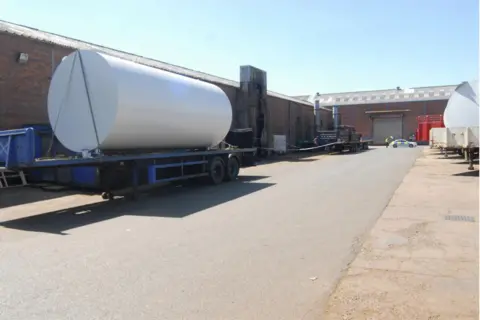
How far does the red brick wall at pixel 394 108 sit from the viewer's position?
6047 centimetres

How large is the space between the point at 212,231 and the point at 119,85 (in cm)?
462

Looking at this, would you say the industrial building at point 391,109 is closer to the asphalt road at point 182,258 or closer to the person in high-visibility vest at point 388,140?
the person in high-visibility vest at point 388,140

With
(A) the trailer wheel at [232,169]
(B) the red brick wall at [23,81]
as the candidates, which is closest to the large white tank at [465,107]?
(A) the trailer wheel at [232,169]

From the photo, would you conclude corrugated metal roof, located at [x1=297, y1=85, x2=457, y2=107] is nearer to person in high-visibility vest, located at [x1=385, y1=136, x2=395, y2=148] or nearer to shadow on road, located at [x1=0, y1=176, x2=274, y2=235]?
person in high-visibility vest, located at [x1=385, y1=136, x2=395, y2=148]

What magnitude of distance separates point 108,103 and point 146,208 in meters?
2.59

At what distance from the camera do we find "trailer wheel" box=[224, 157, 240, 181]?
51.9 feet

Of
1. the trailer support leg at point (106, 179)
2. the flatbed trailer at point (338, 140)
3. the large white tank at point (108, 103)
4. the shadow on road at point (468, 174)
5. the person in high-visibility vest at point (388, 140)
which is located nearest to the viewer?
the large white tank at point (108, 103)

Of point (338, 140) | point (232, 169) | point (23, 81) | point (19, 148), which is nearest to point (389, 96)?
point (338, 140)

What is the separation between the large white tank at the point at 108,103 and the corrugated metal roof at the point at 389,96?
5703 cm

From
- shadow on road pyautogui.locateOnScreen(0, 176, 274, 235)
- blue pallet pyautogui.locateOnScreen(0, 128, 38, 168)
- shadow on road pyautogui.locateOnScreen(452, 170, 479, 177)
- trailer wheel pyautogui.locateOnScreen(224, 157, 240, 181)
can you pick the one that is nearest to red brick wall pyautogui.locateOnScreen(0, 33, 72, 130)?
shadow on road pyautogui.locateOnScreen(0, 176, 274, 235)

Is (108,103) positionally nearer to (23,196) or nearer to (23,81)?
(23,196)

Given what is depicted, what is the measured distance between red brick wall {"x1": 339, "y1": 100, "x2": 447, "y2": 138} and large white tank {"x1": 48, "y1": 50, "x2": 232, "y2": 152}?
55.8 m

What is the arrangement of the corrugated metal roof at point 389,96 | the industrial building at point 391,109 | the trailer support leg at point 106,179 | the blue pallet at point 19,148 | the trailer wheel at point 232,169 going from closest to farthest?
1. the blue pallet at point 19,148
2. the trailer support leg at point 106,179
3. the trailer wheel at point 232,169
4. the industrial building at point 391,109
5. the corrugated metal roof at point 389,96

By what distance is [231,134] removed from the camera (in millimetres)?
18703
